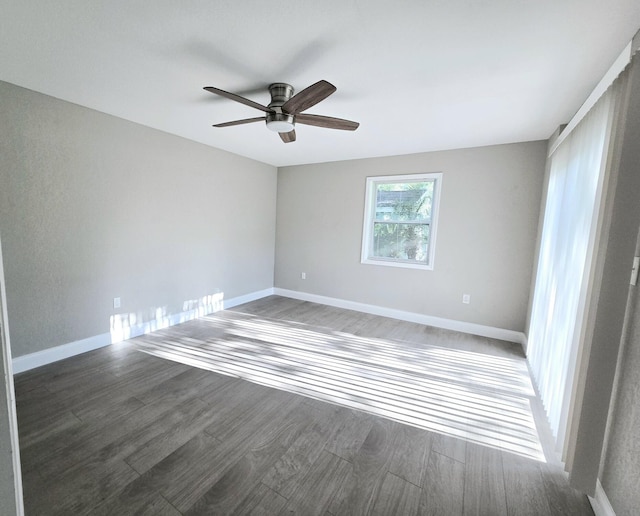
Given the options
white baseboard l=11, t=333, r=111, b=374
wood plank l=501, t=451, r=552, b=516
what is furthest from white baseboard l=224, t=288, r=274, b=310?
wood plank l=501, t=451, r=552, b=516

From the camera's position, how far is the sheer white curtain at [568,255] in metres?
1.59

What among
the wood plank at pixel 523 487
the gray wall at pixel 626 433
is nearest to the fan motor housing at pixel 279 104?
the gray wall at pixel 626 433

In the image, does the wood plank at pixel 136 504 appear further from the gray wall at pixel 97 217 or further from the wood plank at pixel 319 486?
the gray wall at pixel 97 217

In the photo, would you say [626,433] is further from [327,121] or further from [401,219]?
[401,219]

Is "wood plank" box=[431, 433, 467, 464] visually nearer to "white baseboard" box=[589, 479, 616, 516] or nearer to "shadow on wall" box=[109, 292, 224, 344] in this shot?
"white baseboard" box=[589, 479, 616, 516]

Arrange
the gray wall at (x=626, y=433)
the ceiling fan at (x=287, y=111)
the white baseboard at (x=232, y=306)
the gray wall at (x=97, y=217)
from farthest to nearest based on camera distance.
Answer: the white baseboard at (x=232, y=306) → the gray wall at (x=97, y=217) → the ceiling fan at (x=287, y=111) → the gray wall at (x=626, y=433)

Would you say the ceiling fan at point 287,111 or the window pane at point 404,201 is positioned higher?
the ceiling fan at point 287,111

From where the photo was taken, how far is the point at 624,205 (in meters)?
1.34

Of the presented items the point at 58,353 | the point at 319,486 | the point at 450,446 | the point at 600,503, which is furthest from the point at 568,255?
the point at 58,353

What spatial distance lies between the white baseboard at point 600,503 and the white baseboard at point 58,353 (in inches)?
156

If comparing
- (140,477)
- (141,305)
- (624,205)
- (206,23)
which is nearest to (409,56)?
(206,23)

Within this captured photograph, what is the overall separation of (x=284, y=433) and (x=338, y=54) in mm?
2436

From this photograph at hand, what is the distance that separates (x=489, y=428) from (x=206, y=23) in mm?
3069

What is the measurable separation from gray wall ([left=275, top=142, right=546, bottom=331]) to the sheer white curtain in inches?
27.9
